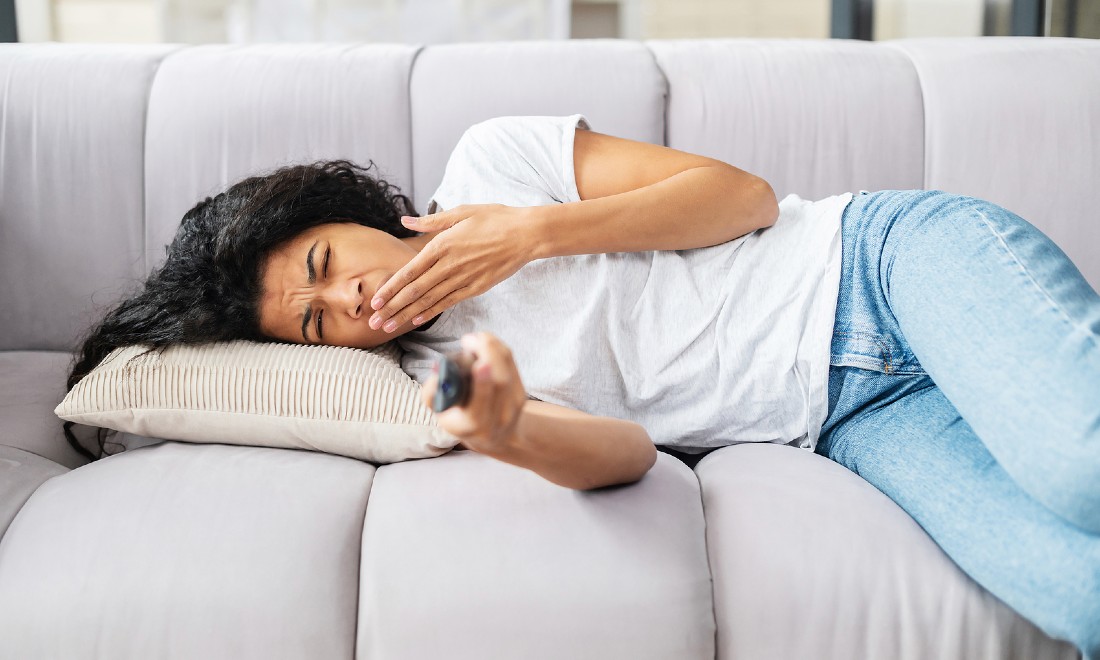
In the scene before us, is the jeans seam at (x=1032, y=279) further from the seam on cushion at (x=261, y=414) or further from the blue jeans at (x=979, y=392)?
the seam on cushion at (x=261, y=414)

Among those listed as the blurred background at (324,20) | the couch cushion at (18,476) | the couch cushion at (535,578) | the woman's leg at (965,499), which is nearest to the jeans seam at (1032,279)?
the woman's leg at (965,499)

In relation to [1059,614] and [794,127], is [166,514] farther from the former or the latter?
[794,127]

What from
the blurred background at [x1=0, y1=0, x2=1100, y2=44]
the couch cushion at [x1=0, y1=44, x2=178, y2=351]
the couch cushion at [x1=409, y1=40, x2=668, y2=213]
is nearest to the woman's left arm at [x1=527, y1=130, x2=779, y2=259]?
the couch cushion at [x1=409, y1=40, x2=668, y2=213]

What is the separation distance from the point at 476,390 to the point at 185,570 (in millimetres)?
476

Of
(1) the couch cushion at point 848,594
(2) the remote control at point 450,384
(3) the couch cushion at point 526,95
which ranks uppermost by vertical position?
(3) the couch cushion at point 526,95

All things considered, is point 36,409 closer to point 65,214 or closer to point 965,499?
point 65,214

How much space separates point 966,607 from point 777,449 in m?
0.35

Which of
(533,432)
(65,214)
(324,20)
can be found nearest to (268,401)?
(533,432)

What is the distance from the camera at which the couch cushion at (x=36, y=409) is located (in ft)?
4.27

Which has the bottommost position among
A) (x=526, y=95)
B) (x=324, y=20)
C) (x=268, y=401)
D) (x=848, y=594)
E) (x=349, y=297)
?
(x=848, y=594)

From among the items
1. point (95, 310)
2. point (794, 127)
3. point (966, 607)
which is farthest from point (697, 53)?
point (95, 310)

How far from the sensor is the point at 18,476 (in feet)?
3.77

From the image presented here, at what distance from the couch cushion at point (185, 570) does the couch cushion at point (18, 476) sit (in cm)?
3

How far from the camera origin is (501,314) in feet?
4.28
